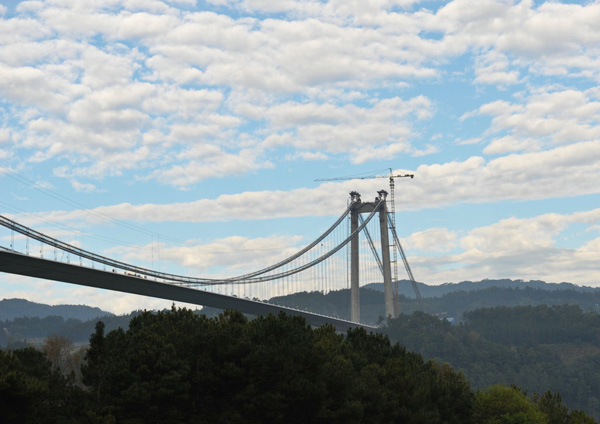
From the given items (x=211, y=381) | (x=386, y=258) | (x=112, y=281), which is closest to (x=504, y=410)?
(x=211, y=381)

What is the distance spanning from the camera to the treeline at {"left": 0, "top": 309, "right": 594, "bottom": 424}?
144ft

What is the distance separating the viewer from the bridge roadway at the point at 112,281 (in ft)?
242

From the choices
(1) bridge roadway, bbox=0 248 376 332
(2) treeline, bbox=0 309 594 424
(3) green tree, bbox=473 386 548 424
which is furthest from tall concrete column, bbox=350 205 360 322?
(2) treeline, bbox=0 309 594 424

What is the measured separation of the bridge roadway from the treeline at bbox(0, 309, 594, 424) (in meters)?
15.2

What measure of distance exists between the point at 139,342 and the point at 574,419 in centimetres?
5268

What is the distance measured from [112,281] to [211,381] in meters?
43.1

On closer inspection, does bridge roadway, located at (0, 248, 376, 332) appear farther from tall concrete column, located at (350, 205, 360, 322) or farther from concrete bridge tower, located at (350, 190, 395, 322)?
concrete bridge tower, located at (350, 190, 395, 322)

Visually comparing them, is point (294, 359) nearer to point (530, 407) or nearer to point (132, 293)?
point (530, 407)

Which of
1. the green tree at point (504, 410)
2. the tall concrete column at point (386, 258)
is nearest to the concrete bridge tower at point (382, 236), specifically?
the tall concrete column at point (386, 258)

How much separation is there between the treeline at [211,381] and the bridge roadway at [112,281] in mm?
15153

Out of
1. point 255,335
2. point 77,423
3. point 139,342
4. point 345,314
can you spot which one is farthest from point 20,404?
point 345,314

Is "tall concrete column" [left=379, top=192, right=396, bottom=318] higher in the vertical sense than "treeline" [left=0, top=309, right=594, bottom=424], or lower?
higher

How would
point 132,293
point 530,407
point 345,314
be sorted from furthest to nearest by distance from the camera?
point 345,314 < point 132,293 < point 530,407

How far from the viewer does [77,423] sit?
41.7 m
